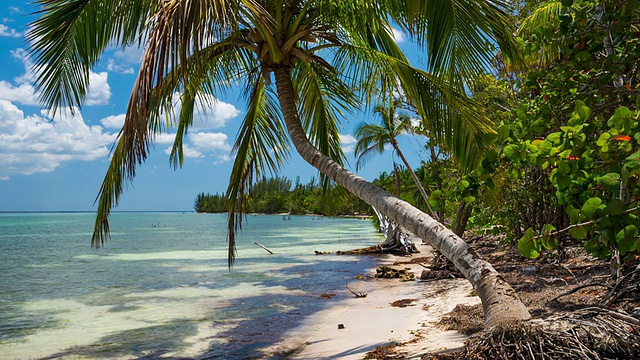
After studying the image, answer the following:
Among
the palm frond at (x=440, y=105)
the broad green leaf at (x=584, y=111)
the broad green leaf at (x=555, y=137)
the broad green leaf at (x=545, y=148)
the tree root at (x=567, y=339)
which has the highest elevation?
the palm frond at (x=440, y=105)

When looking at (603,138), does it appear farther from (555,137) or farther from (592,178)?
(592,178)

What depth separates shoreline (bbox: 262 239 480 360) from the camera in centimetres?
552

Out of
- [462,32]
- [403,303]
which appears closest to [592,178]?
[462,32]

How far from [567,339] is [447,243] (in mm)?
1028

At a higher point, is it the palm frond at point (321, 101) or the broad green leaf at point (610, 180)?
the palm frond at point (321, 101)

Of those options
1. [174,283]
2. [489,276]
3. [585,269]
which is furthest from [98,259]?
[489,276]

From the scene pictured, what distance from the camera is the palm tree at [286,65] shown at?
3.56 m

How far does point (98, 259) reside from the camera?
23828 millimetres

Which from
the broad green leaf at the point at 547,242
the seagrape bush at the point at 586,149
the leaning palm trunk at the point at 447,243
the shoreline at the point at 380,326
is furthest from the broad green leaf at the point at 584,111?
the shoreline at the point at 380,326

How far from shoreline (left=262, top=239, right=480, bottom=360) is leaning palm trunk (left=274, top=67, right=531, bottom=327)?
1.43 m

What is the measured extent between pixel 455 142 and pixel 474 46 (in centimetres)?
112

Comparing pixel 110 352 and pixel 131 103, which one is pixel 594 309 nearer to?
pixel 131 103

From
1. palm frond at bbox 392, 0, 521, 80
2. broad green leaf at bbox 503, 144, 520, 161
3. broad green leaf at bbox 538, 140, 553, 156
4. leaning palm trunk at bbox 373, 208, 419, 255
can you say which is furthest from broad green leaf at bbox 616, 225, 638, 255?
leaning palm trunk at bbox 373, 208, 419, 255

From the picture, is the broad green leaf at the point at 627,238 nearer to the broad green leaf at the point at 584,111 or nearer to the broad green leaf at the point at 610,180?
the broad green leaf at the point at 610,180
